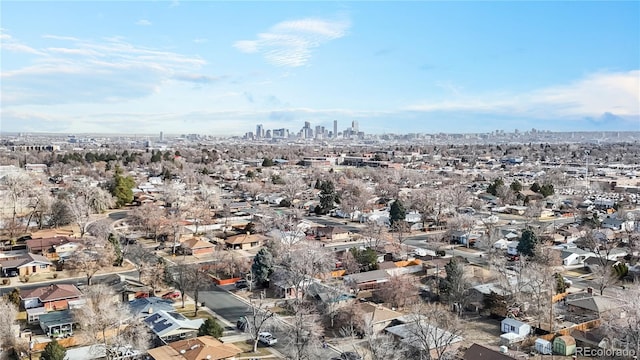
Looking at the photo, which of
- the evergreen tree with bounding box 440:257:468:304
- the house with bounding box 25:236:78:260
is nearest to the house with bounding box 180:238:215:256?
the house with bounding box 25:236:78:260

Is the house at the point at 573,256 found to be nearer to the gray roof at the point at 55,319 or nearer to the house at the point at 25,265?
the gray roof at the point at 55,319

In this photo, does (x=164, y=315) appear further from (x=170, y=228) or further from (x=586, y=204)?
(x=586, y=204)

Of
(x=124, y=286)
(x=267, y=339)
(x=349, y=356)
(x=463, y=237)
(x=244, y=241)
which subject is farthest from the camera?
(x=463, y=237)

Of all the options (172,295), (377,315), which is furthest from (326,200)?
(377,315)

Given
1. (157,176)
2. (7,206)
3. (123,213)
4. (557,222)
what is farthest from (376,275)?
(157,176)

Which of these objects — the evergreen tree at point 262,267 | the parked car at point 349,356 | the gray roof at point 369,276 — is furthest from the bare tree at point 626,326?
the evergreen tree at point 262,267

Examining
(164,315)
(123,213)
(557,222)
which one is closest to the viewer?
(164,315)

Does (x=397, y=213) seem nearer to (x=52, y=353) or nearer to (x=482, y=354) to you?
(x=482, y=354)
